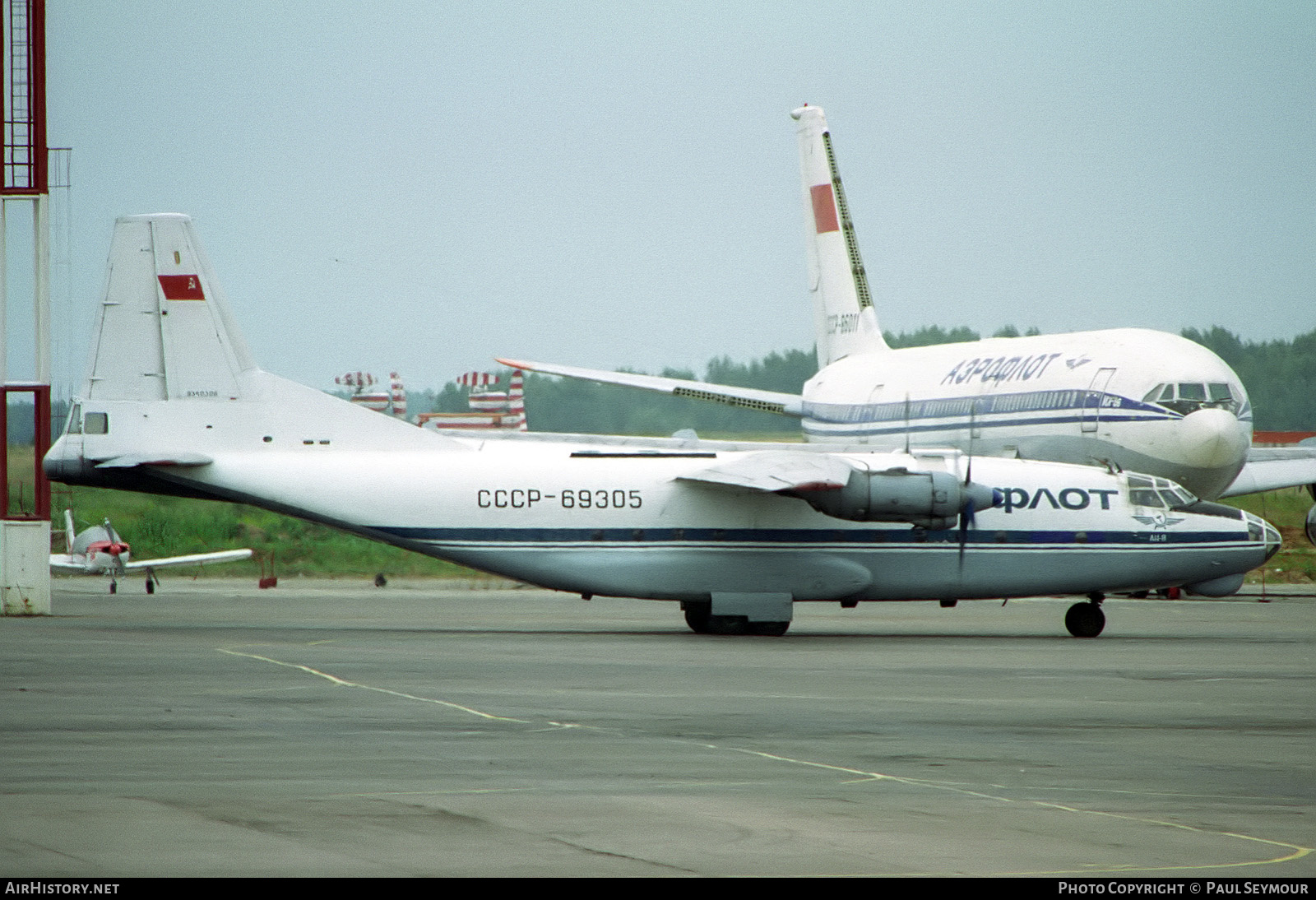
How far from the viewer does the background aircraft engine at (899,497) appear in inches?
1000

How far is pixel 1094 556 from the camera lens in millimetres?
26859

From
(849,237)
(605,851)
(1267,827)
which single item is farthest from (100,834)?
(849,237)

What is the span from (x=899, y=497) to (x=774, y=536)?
2.30m

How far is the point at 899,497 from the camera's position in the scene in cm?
2541

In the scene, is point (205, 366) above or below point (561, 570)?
above

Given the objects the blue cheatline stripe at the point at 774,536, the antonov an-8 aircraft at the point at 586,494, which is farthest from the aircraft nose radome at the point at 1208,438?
the antonov an-8 aircraft at the point at 586,494

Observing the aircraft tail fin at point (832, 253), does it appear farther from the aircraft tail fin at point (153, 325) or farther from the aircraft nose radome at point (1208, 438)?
the aircraft tail fin at point (153, 325)

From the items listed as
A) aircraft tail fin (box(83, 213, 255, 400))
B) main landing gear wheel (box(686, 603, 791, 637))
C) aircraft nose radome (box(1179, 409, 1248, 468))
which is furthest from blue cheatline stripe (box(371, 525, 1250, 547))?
aircraft tail fin (box(83, 213, 255, 400))

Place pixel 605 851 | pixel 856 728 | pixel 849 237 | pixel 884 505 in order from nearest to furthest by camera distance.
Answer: pixel 605 851 → pixel 856 728 → pixel 884 505 → pixel 849 237

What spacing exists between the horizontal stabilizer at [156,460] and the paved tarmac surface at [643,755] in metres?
2.72

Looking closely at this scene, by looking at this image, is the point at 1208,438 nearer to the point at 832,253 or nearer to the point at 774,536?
the point at 774,536

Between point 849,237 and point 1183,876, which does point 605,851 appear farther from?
point 849,237

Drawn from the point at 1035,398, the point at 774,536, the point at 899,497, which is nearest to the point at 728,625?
the point at 774,536

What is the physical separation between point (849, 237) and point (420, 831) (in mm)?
38520
